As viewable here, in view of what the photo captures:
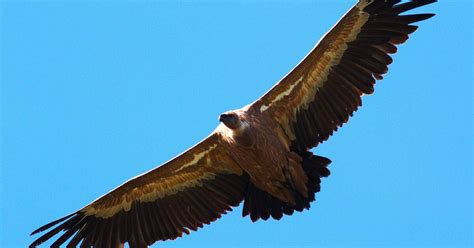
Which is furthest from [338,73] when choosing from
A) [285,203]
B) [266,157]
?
[285,203]

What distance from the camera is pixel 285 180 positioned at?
571 inches

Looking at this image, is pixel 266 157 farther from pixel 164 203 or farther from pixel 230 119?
pixel 164 203

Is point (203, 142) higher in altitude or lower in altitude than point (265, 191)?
higher

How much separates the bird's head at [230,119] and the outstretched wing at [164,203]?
34.9 inches

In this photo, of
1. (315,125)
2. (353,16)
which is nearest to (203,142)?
(315,125)

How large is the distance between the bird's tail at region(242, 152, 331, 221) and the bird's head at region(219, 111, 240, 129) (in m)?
1.15

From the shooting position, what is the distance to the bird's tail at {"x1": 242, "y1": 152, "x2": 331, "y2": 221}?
14.4 m

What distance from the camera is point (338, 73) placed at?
14680 millimetres

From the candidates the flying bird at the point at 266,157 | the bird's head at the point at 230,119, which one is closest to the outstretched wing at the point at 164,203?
the flying bird at the point at 266,157

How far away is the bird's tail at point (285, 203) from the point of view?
567 inches

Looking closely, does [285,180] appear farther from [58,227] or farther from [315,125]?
[58,227]

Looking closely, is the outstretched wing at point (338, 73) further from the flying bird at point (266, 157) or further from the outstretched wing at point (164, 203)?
the outstretched wing at point (164, 203)

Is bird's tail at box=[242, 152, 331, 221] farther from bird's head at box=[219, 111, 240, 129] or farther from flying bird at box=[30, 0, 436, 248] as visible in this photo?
bird's head at box=[219, 111, 240, 129]

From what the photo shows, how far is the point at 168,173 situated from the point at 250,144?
1.58 m
